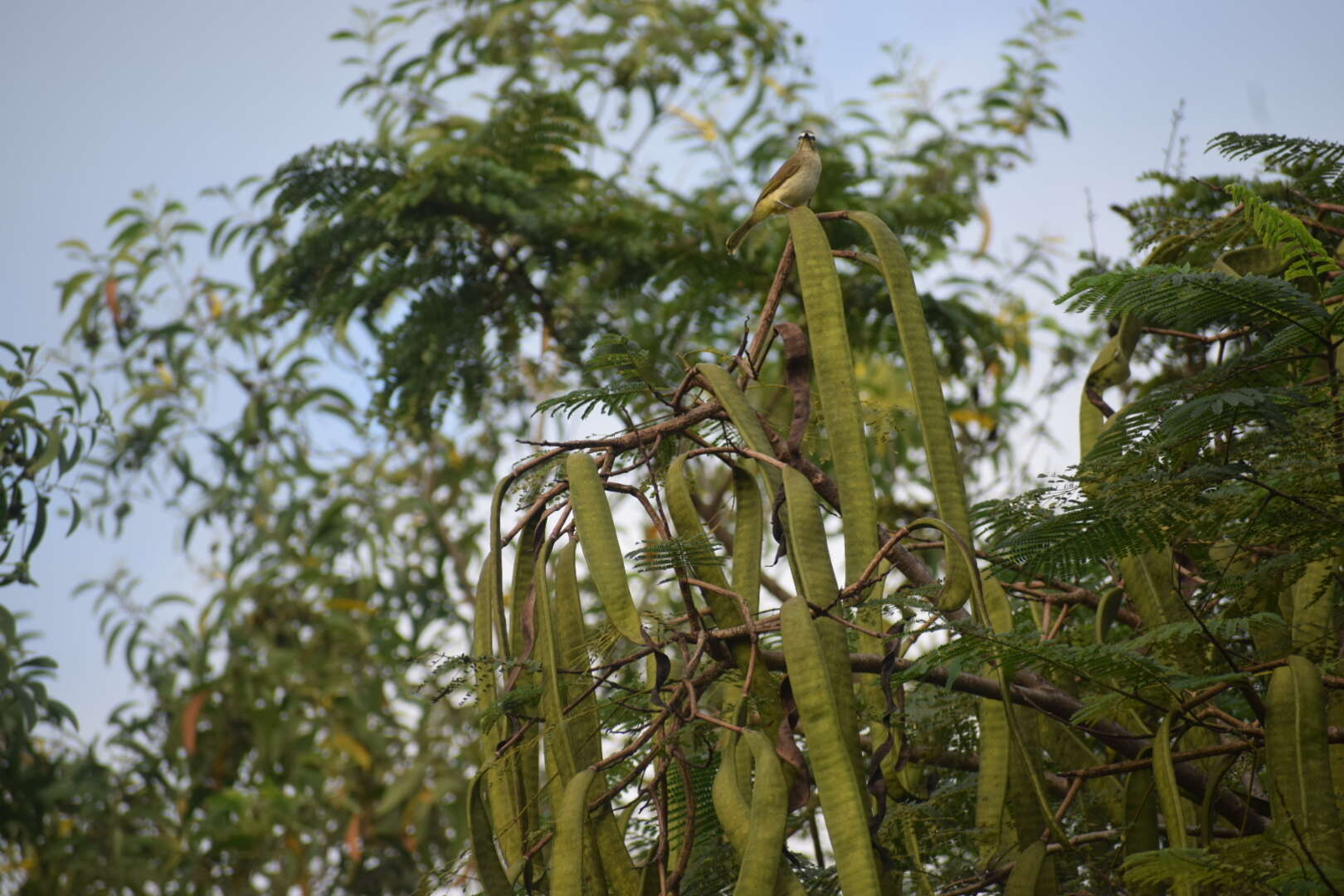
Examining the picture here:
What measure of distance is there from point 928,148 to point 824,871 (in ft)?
10.7

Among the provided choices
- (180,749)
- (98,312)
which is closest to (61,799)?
(180,749)

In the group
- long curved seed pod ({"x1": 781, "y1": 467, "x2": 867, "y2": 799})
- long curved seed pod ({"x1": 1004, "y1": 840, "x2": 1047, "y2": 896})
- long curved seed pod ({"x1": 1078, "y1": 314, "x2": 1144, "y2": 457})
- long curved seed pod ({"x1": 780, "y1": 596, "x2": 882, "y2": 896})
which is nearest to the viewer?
long curved seed pod ({"x1": 780, "y1": 596, "x2": 882, "y2": 896})

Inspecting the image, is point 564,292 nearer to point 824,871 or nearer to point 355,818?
point 355,818

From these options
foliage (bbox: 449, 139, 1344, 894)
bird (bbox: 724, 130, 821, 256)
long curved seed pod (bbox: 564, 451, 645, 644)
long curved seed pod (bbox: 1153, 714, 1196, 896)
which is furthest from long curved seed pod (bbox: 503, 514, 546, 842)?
long curved seed pod (bbox: 1153, 714, 1196, 896)

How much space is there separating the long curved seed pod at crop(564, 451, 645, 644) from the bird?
14.7 inches

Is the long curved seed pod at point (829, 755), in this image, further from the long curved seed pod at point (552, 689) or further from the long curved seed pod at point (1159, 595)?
the long curved seed pod at point (1159, 595)

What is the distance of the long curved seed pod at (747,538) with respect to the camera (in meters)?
1.32

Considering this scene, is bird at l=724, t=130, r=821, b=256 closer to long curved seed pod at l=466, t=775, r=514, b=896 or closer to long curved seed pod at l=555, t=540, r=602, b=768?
long curved seed pod at l=555, t=540, r=602, b=768

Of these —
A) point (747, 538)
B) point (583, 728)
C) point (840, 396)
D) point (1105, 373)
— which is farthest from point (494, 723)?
point (1105, 373)

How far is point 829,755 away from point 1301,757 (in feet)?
1.64

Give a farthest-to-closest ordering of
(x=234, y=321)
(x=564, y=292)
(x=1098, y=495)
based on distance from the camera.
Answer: (x=234, y=321) < (x=564, y=292) < (x=1098, y=495)

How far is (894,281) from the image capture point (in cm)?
132

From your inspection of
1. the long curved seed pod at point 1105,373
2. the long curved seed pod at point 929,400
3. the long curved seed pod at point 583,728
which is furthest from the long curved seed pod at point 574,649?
the long curved seed pod at point 1105,373

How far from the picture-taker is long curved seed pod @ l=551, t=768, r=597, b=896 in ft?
3.65
